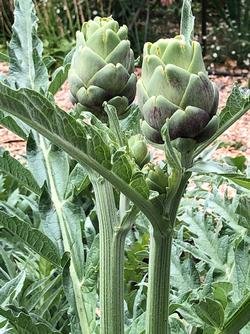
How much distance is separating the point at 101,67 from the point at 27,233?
0.22m

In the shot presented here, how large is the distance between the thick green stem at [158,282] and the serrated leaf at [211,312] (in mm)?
60

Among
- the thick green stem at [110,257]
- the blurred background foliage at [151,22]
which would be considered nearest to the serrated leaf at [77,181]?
the thick green stem at [110,257]

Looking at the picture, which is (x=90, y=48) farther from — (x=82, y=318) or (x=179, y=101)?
(x=82, y=318)

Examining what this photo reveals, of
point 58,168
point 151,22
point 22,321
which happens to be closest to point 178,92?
point 22,321

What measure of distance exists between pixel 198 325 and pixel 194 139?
0.29m

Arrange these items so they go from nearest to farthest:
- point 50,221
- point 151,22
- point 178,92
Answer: point 178,92, point 50,221, point 151,22

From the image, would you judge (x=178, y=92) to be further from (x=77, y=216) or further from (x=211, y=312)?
(x=77, y=216)

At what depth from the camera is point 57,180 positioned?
977mm

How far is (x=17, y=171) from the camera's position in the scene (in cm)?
95

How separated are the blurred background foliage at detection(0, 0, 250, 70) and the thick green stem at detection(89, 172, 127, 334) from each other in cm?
452

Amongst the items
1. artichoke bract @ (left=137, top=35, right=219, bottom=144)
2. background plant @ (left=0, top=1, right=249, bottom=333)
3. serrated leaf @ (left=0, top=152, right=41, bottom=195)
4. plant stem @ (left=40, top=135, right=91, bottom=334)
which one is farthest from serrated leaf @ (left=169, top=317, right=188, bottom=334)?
artichoke bract @ (left=137, top=35, right=219, bottom=144)

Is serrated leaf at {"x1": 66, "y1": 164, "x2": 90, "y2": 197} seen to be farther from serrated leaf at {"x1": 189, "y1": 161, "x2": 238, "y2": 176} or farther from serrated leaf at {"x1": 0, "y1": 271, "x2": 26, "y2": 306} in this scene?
serrated leaf at {"x1": 189, "y1": 161, "x2": 238, "y2": 176}

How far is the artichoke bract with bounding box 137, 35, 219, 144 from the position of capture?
0.61 m

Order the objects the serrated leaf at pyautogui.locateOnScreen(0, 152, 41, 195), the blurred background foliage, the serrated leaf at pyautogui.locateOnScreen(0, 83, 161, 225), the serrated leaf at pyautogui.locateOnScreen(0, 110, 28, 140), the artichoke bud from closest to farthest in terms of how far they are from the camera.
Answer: the serrated leaf at pyautogui.locateOnScreen(0, 83, 161, 225) < the artichoke bud < the serrated leaf at pyautogui.locateOnScreen(0, 110, 28, 140) < the serrated leaf at pyautogui.locateOnScreen(0, 152, 41, 195) < the blurred background foliage
